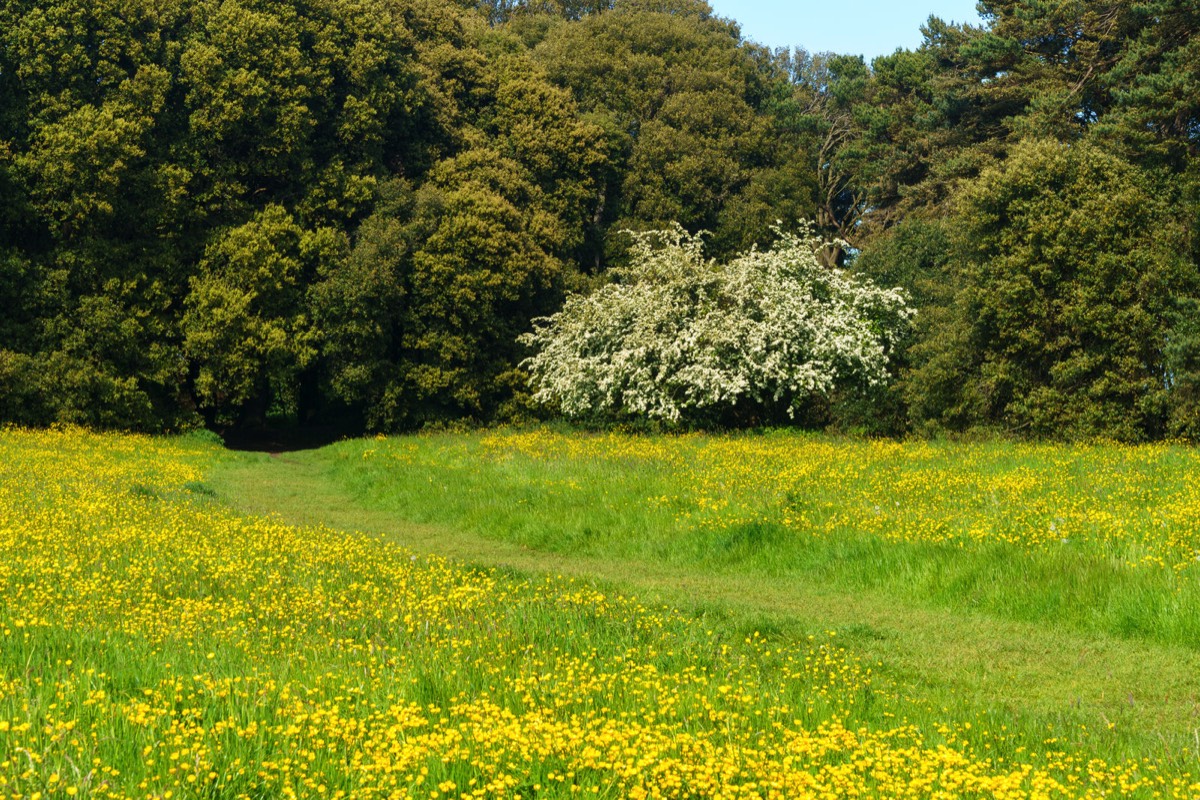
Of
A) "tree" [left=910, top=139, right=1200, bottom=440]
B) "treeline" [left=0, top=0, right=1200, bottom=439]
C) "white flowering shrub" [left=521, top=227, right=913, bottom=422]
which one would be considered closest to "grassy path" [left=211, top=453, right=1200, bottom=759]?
"white flowering shrub" [left=521, top=227, right=913, bottom=422]

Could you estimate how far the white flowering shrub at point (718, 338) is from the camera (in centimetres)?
3067

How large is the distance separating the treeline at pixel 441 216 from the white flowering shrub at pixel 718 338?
1789 millimetres

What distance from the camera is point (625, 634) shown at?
8.90 metres

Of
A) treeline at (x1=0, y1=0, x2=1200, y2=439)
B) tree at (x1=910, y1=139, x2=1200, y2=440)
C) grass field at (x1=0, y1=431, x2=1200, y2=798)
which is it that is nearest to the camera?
grass field at (x1=0, y1=431, x2=1200, y2=798)

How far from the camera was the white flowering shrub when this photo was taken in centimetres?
3067

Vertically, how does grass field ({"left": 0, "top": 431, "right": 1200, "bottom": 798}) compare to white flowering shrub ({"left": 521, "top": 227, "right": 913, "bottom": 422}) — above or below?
below

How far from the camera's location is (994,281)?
28156 millimetres

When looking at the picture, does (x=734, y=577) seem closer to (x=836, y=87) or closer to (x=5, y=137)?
(x=5, y=137)

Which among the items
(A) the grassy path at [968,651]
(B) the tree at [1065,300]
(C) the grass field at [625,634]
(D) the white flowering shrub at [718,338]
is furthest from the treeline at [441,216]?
(A) the grassy path at [968,651]

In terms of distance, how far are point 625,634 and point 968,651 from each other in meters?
3.35

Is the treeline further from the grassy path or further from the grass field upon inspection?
the grassy path

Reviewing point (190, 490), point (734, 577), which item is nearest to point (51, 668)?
point (734, 577)

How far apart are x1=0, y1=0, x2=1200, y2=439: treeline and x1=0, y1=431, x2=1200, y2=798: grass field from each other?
855 cm

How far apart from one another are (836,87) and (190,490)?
44445mm
